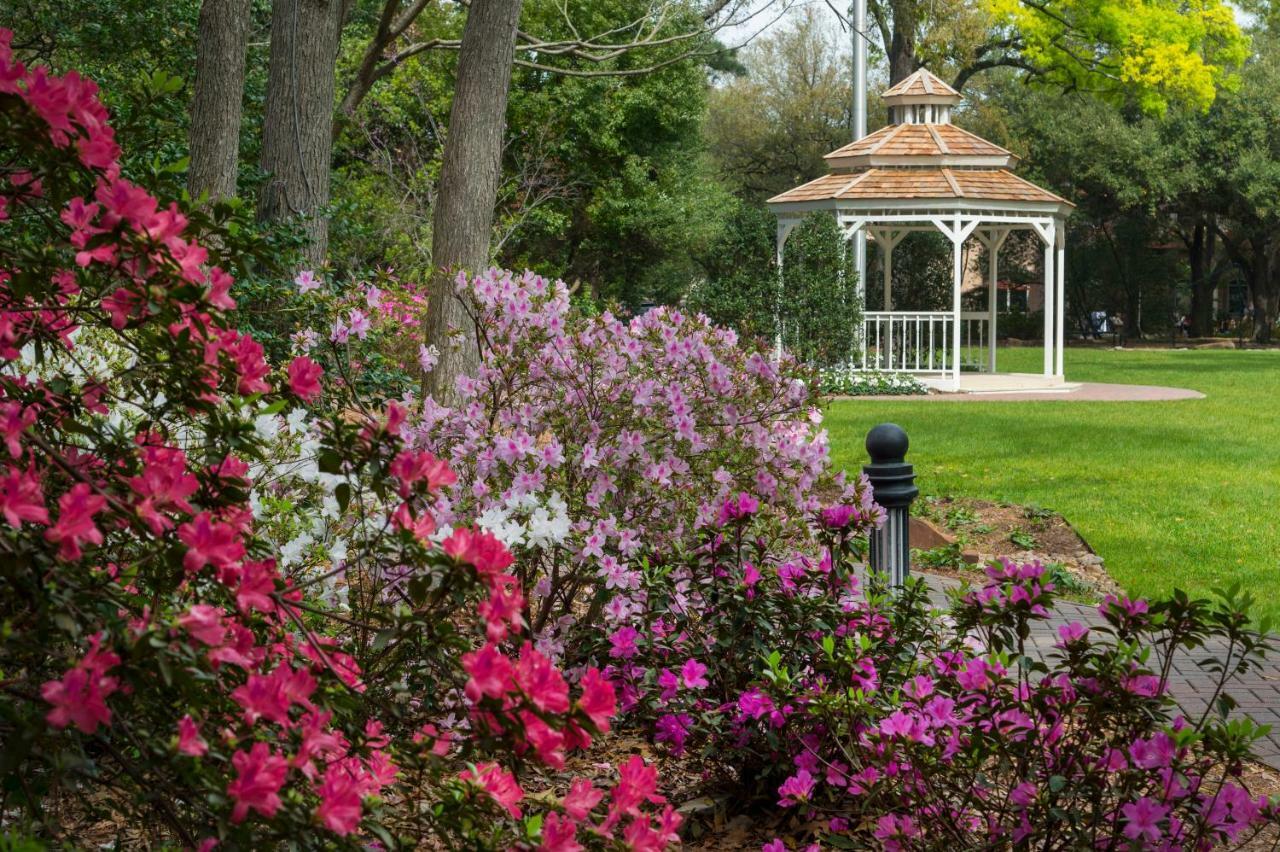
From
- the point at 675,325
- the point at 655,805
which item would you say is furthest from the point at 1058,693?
the point at 675,325

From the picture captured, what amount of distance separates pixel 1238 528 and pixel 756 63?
126 feet

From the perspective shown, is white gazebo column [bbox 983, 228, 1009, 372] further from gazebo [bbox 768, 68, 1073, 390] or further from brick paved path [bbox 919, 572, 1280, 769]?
brick paved path [bbox 919, 572, 1280, 769]

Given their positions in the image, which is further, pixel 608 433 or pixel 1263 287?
pixel 1263 287

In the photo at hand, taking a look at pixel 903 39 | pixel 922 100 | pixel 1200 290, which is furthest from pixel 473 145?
pixel 1200 290

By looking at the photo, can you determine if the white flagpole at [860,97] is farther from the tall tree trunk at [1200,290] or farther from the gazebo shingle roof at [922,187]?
the tall tree trunk at [1200,290]

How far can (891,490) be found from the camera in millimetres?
4453

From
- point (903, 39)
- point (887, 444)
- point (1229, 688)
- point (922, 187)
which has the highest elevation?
point (903, 39)

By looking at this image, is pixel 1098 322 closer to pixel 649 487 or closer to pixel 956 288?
pixel 956 288

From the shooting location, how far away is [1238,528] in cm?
870

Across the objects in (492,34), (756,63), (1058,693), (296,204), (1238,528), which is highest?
(756,63)

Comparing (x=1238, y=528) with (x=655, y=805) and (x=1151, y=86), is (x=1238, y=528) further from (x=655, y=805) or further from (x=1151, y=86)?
(x=1151, y=86)

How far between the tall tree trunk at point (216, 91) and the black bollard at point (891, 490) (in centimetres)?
558

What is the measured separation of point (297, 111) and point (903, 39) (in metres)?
22.2

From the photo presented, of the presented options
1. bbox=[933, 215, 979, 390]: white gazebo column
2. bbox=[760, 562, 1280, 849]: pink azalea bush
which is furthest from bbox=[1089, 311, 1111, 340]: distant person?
bbox=[760, 562, 1280, 849]: pink azalea bush
